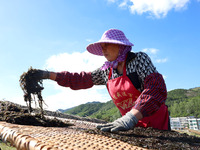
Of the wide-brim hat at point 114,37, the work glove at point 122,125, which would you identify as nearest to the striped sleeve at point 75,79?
the wide-brim hat at point 114,37

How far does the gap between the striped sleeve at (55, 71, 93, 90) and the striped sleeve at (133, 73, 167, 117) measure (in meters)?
1.28

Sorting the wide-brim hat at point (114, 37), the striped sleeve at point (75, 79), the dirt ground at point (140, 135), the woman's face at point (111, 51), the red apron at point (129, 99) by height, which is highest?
the wide-brim hat at point (114, 37)

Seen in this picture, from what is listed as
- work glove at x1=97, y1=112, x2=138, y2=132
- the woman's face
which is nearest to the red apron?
the woman's face

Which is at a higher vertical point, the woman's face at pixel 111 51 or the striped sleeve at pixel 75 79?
the woman's face at pixel 111 51

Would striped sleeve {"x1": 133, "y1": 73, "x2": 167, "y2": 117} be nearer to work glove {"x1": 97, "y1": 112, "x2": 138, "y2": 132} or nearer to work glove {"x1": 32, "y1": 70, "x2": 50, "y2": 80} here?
work glove {"x1": 97, "y1": 112, "x2": 138, "y2": 132}

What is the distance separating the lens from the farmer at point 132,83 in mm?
1983

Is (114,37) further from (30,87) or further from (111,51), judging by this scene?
(30,87)

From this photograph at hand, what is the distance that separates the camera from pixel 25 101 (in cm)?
285

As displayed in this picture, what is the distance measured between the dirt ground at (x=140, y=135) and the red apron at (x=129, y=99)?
0.46 metres

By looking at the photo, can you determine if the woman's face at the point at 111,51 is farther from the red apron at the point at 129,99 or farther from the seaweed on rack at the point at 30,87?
the seaweed on rack at the point at 30,87

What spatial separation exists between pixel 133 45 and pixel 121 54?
0.20 m

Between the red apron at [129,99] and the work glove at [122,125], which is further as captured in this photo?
the red apron at [129,99]

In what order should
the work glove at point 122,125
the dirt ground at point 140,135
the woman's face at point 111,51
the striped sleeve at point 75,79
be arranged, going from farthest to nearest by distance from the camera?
the striped sleeve at point 75,79
the woman's face at point 111,51
the work glove at point 122,125
the dirt ground at point 140,135

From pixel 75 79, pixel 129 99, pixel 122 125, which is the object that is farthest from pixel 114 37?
pixel 122 125
